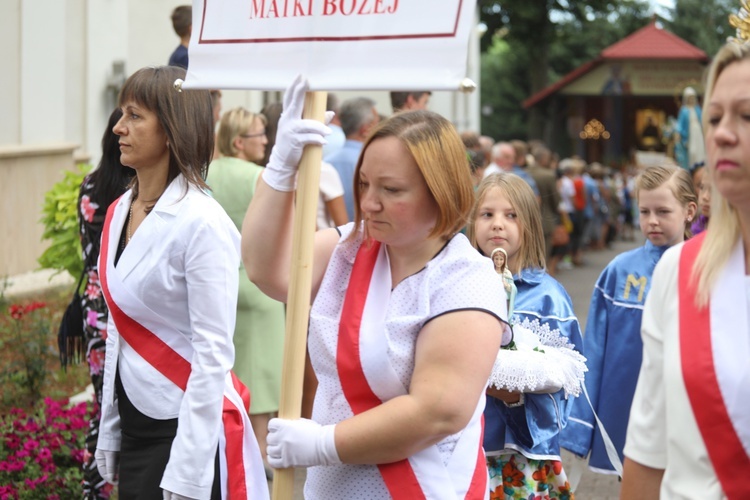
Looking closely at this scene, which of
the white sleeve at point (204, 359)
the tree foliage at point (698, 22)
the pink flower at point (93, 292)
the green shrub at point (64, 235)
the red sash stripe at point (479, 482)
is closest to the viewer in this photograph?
the red sash stripe at point (479, 482)

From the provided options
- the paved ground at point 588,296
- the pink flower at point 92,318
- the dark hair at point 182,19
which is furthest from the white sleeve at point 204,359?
the dark hair at point 182,19

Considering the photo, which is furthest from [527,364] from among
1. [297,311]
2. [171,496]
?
[297,311]

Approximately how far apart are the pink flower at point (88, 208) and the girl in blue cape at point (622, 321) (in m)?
2.15

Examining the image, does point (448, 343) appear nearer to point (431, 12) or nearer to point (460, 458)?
point (460, 458)

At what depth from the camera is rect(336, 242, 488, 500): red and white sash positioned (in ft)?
8.86

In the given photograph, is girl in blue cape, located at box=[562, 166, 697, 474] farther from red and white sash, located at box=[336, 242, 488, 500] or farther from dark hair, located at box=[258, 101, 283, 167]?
dark hair, located at box=[258, 101, 283, 167]

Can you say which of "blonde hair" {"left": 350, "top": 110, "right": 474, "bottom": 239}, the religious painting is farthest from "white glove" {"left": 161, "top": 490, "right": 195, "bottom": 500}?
the religious painting

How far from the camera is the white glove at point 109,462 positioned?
3711 millimetres

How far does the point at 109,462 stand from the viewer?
3.73 metres

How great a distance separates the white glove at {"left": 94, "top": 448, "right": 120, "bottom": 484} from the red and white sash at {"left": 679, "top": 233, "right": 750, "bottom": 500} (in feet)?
6.77

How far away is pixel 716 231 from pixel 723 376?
30 centimetres

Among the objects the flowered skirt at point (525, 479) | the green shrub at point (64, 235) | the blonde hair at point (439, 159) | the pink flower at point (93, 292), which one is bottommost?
the flowered skirt at point (525, 479)

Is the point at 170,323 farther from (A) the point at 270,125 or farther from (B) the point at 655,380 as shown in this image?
(A) the point at 270,125

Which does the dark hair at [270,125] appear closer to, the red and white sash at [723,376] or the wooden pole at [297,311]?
the wooden pole at [297,311]
